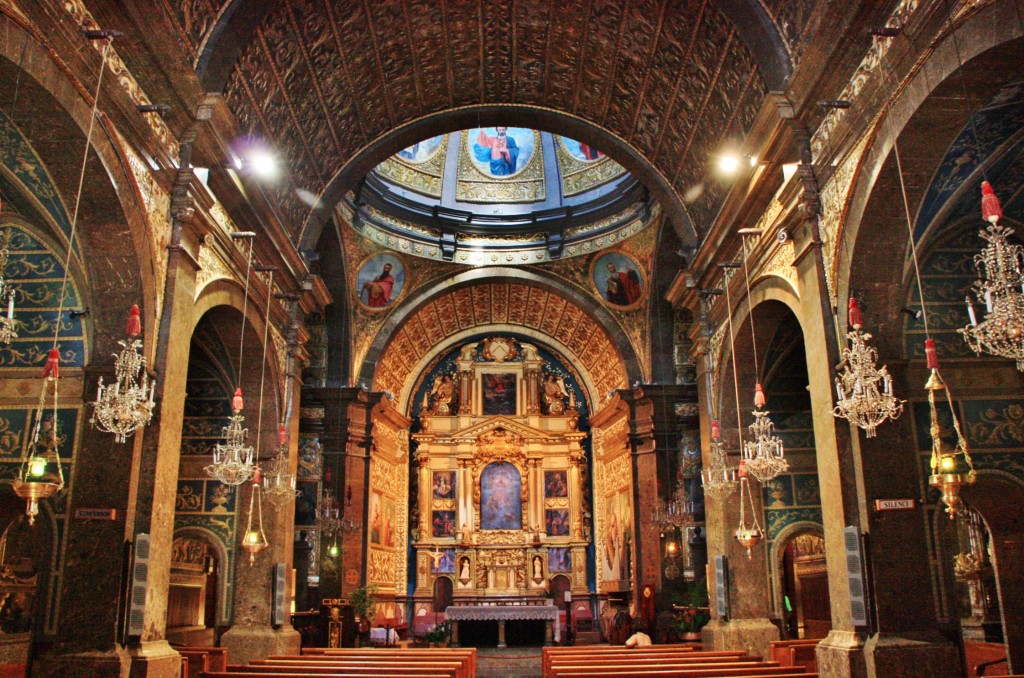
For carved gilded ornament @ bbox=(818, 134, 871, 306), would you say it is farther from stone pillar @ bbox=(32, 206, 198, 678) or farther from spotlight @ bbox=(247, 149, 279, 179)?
spotlight @ bbox=(247, 149, 279, 179)

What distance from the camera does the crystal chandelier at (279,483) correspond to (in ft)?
41.9

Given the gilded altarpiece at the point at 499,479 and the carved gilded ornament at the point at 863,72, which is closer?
the carved gilded ornament at the point at 863,72

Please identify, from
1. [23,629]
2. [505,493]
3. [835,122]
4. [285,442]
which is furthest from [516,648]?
[835,122]

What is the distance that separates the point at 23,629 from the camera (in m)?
9.61

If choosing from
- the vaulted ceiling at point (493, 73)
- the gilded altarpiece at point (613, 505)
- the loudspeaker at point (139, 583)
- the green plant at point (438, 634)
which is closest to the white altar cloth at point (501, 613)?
the green plant at point (438, 634)

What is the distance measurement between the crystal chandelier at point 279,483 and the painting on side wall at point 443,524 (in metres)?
9.31

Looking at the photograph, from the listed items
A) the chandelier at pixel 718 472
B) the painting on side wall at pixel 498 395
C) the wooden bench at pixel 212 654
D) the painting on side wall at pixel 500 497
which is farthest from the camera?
the painting on side wall at pixel 498 395

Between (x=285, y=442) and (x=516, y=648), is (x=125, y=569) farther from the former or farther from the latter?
(x=516, y=648)

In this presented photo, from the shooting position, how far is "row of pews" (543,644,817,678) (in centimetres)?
784

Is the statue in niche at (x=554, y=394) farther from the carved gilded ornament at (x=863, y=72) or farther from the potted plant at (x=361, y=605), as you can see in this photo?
the carved gilded ornament at (x=863, y=72)

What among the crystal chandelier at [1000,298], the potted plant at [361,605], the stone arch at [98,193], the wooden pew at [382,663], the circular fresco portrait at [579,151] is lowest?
the wooden pew at [382,663]

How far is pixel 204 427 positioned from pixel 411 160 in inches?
381

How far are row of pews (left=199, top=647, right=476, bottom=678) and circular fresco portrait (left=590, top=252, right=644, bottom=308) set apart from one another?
418 inches

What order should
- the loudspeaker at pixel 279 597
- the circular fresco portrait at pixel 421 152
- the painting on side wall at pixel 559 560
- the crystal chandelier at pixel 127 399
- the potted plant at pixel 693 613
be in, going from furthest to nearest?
the painting on side wall at pixel 559 560 → the circular fresco portrait at pixel 421 152 → the potted plant at pixel 693 613 → the loudspeaker at pixel 279 597 → the crystal chandelier at pixel 127 399
